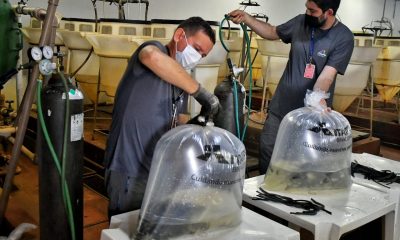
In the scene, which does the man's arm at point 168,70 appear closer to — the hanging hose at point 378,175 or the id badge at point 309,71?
the hanging hose at point 378,175

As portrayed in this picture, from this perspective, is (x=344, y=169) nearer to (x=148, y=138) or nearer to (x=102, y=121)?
(x=148, y=138)

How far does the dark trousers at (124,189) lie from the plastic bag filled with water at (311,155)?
49 centimetres

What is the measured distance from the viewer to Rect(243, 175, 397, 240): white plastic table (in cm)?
121

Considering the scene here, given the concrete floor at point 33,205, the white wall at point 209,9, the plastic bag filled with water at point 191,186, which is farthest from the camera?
the white wall at point 209,9

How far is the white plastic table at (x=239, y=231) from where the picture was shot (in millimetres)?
1102

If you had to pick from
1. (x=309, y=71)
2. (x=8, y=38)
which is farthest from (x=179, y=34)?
(x=8, y=38)

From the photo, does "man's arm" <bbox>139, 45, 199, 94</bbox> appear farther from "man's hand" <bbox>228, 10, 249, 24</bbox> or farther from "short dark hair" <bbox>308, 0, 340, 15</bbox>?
"short dark hair" <bbox>308, 0, 340, 15</bbox>

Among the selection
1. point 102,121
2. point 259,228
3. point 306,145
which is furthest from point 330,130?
point 102,121

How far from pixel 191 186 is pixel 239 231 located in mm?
200

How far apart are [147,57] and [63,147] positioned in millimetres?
448

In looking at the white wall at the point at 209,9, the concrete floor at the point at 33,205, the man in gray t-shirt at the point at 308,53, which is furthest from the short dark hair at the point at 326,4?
the white wall at the point at 209,9

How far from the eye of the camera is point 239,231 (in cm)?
114

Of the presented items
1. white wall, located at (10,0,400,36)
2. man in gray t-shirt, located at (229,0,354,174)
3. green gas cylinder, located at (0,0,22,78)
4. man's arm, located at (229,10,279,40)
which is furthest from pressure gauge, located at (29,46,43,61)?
white wall, located at (10,0,400,36)

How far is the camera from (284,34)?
238 cm
